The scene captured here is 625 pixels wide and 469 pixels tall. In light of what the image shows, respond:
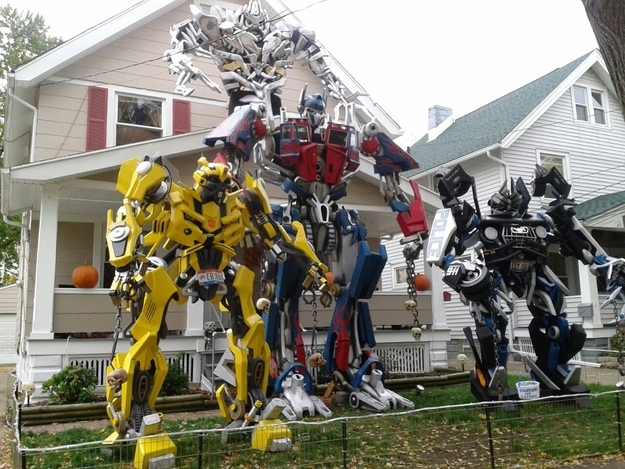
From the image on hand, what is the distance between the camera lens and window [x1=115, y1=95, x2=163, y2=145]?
11.8 meters

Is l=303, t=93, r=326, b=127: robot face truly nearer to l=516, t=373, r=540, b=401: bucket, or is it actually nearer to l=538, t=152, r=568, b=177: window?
l=516, t=373, r=540, b=401: bucket

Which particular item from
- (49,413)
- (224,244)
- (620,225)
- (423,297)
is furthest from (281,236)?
(620,225)

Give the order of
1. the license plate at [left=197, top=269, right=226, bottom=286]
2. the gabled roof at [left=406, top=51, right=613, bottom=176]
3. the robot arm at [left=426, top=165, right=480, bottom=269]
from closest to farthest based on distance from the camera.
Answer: the license plate at [left=197, top=269, right=226, bottom=286], the robot arm at [left=426, top=165, right=480, bottom=269], the gabled roof at [left=406, top=51, right=613, bottom=176]

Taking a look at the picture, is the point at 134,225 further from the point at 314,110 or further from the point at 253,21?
the point at 253,21

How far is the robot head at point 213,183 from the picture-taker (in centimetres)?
585

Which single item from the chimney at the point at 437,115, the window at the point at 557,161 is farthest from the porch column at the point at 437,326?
the chimney at the point at 437,115

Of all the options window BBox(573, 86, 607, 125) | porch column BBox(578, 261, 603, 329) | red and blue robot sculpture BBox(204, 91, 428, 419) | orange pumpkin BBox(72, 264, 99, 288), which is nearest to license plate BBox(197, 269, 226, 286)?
red and blue robot sculpture BBox(204, 91, 428, 419)

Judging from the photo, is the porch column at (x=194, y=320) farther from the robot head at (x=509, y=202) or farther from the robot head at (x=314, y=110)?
the robot head at (x=509, y=202)

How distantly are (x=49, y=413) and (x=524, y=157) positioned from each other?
569 inches

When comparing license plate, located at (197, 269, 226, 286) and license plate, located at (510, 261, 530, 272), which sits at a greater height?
license plate, located at (510, 261, 530, 272)

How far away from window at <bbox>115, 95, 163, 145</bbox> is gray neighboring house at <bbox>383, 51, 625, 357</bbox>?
29.0 ft

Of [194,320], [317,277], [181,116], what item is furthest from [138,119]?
[317,277]

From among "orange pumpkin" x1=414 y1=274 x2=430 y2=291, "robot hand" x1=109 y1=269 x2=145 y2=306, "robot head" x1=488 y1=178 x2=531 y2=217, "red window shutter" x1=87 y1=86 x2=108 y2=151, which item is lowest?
"robot hand" x1=109 y1=269 x2=145 y2=306

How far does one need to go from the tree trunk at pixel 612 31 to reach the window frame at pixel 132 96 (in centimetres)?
911
